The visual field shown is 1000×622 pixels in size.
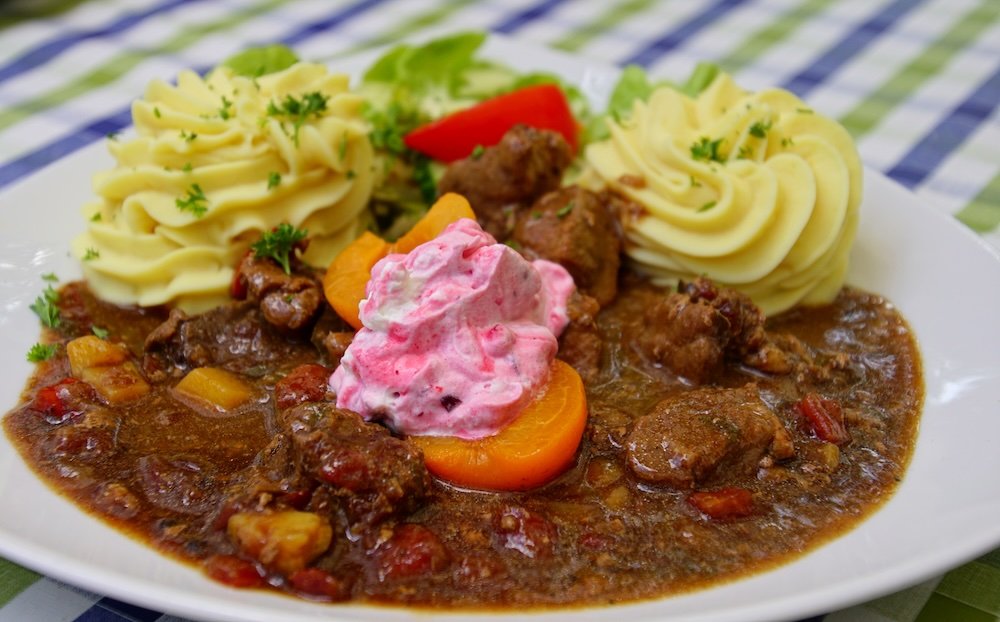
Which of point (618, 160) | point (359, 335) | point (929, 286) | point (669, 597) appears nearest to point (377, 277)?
point (359, 335)

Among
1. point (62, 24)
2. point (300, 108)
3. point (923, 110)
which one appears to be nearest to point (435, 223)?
point (300, 108)

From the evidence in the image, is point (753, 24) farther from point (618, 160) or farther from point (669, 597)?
point (669, 597)

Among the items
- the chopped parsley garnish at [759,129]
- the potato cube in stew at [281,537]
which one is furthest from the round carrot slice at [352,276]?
the chopped parsley garnish at [759,129]

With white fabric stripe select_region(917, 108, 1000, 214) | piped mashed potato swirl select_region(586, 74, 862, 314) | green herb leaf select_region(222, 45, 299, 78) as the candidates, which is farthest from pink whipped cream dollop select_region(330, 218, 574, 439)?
white fabric stripe select_region(917, 108, 1000, 214)

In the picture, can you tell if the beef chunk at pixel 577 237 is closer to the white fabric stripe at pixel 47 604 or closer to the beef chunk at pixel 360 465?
the beef chunk at pixel 360 465

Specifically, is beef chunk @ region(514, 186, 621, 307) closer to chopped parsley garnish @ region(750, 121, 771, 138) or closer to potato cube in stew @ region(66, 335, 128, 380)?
chopped parsley garnish @ region(750, 121, 771, 138)

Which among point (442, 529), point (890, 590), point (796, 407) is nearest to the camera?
point (890, 590)
